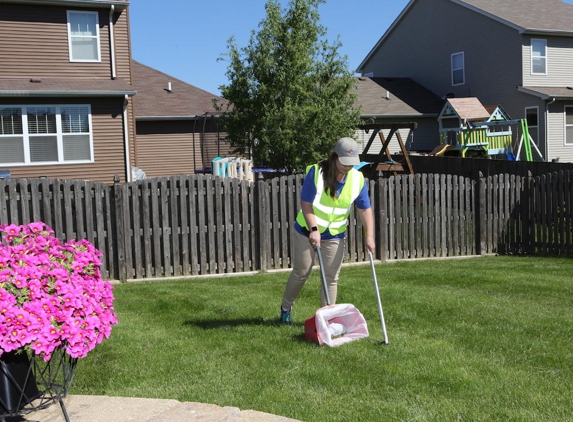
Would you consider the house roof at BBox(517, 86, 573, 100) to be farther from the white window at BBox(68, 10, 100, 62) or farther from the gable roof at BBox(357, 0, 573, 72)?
the white window at BBox(68, 10, 100, 62)

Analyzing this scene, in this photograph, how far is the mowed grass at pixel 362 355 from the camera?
16.3 ft

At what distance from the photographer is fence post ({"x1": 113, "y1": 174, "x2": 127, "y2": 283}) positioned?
10.6 m

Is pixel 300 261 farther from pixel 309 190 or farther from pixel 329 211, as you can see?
pixel 309 190

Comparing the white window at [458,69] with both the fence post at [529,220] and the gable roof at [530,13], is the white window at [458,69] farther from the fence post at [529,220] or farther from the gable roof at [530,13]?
the fence post at [529,220]

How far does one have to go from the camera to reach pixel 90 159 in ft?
74.5

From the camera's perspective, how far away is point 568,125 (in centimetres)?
3170

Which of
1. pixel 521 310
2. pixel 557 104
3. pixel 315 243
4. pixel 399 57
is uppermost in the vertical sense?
pixel 399 57

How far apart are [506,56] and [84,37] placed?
19.1 metres

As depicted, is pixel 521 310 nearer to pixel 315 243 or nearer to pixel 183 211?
pixel 315 243

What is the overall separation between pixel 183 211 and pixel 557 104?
81.5 feet

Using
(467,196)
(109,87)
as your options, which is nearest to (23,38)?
(109,87)

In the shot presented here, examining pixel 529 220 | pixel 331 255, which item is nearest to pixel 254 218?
pixel 331 255

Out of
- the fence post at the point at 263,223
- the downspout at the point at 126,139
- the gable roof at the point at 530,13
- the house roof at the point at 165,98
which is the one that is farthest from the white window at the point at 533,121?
the fence post at the point at 263,223

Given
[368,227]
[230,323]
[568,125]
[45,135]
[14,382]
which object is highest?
[568,125]
